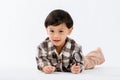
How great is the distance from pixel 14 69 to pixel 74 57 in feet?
0.92

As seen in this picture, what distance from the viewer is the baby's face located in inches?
75.2

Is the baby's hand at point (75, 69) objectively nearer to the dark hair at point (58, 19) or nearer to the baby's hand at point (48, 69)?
the baby's hand at point (48, 69)

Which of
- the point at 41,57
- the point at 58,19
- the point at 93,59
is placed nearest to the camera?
the point at 58,19

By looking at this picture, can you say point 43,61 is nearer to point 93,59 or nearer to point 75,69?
point 75,69

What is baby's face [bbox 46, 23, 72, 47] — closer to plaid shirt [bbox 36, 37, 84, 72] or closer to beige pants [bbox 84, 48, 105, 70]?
plaid shirt [bbox 36, 37, 84, 72]

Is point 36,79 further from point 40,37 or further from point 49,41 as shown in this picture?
point 40,37

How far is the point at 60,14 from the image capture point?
190cm

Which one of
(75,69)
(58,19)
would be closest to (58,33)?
(58,19)

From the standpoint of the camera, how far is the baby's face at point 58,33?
6.26ft

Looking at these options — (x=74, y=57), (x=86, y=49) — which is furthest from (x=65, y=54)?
(x=86, y=49)

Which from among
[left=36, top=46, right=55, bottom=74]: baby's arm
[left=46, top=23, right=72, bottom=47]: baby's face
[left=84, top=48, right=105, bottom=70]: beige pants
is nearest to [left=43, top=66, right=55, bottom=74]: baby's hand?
[left=36, top=46, right=55, bottom=74]: baby's arm

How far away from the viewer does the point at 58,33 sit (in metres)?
1.92

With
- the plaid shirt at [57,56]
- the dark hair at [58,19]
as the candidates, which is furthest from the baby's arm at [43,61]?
the dark hair at [58,19]

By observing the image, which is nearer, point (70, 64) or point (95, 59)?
point (70, 64)
